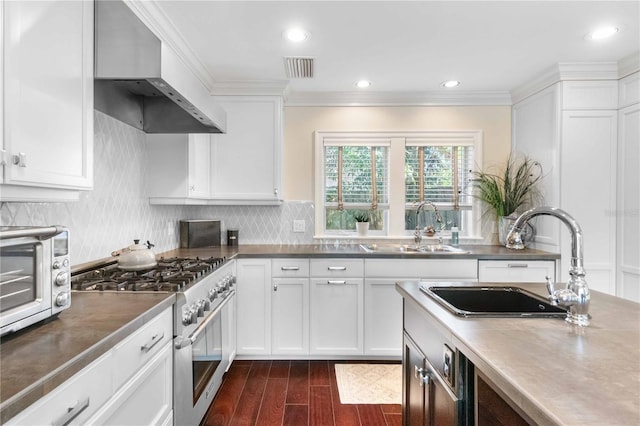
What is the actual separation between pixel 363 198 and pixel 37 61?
2.78 metres

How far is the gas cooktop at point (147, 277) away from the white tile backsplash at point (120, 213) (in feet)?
0.66

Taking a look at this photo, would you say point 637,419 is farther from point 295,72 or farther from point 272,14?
point 295,72

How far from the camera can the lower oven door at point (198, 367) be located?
1.54 metres

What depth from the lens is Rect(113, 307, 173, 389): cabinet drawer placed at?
3.51 ft

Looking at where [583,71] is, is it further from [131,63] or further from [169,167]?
[169,167]

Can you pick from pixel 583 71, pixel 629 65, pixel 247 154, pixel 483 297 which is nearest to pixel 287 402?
pixel 483 297

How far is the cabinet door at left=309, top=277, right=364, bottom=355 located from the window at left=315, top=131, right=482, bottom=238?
827 mm

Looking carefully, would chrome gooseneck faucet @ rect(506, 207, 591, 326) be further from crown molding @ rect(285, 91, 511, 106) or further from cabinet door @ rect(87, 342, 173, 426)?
crown molding @ rect(285, 91, 511, 106)

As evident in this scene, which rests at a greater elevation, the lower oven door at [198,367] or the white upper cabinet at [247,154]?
the white upper cabinet at [247,154]

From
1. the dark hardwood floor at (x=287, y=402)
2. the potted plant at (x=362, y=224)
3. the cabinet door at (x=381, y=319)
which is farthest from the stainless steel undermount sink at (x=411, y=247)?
the dark hardwood floor at (x=287, y=402)

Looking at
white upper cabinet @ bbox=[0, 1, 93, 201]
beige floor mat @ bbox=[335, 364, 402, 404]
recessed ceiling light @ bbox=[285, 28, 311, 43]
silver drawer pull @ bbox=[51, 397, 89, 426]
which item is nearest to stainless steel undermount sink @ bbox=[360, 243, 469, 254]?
beige floor mat @ bbox=[335, 364, 402, 404]

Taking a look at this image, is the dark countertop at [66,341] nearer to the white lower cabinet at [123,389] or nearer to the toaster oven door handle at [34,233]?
the white lower cabinet at [123,389]

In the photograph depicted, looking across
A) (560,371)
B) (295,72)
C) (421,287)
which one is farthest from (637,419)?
(295,72)

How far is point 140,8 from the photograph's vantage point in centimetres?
185
